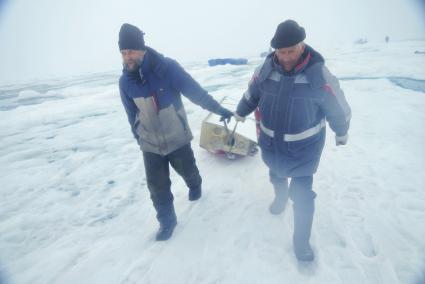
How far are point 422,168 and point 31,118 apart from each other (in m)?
11.5

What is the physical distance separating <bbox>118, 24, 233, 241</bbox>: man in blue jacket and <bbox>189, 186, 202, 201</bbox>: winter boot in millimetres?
441

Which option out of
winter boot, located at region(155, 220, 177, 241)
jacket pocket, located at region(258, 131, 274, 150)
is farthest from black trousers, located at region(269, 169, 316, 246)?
winter boot, located at region(155, 220, 177, 241)

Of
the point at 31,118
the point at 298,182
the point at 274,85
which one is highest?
the point at 274,85

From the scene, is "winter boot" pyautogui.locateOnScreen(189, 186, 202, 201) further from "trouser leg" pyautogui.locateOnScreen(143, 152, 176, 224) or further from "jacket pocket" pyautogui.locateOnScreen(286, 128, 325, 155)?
"jacket pocket" pyautogui.locateOnScreen(286, 128, 325, 155)

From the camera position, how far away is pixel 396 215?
2873 millimetres

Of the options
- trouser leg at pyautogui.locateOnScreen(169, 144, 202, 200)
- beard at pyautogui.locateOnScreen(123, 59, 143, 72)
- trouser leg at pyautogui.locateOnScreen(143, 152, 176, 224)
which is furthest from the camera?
trouser leg at pyautogui.locateOnScreen(169, 144, 202, 200)

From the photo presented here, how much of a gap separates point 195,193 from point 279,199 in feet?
3.46

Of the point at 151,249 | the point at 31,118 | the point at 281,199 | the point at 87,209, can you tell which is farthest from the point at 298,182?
the point at 31,118

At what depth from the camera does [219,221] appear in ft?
10.1

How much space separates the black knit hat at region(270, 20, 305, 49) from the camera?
75.9 inches

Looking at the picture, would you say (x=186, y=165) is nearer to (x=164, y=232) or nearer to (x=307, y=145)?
(x=164, y=232)

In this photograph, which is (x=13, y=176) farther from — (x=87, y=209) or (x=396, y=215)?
(x=396, y=215)

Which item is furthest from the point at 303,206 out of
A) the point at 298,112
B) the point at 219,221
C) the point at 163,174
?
the point at 163,174

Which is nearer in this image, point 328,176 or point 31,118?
Answer: point 328,176
